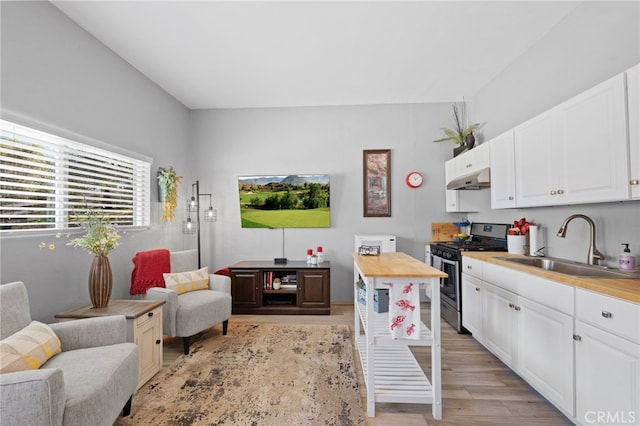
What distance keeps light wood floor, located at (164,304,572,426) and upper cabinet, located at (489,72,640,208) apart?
1408mm

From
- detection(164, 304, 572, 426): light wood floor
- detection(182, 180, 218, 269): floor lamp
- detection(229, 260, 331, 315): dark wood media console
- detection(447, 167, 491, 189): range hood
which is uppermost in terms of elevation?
detection(447, 167, 491, 189): range hood

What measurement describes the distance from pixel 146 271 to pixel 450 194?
390 cm

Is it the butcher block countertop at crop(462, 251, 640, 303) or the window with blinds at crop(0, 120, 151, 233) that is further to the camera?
the window with blinds at crop(0, 120, 151, 233)

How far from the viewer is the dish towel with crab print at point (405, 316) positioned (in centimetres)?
189

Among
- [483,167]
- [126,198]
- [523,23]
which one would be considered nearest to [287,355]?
[126,198]

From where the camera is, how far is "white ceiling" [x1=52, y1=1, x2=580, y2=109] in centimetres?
231

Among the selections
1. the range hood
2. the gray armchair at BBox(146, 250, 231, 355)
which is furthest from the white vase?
the gray armchair at BBox(146, 250, 231, 355)

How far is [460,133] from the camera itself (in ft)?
12.6

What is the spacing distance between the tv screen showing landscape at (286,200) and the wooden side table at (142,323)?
2.05 metres

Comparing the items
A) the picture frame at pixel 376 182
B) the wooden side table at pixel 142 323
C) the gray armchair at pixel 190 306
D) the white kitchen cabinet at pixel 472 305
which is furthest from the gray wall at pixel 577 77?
the wooden side table at pixel 142 323

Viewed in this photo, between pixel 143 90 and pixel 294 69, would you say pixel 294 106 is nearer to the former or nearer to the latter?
pixel 294 69

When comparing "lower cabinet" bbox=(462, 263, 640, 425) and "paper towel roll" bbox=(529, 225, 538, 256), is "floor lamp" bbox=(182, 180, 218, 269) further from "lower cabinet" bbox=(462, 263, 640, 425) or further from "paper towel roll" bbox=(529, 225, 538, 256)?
"paper towel roll" bbox=(529, 225, 538, 256)

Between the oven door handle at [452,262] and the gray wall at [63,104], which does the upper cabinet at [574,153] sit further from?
the gray wall at [63,104]

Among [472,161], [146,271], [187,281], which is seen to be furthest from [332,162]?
[146,271]
